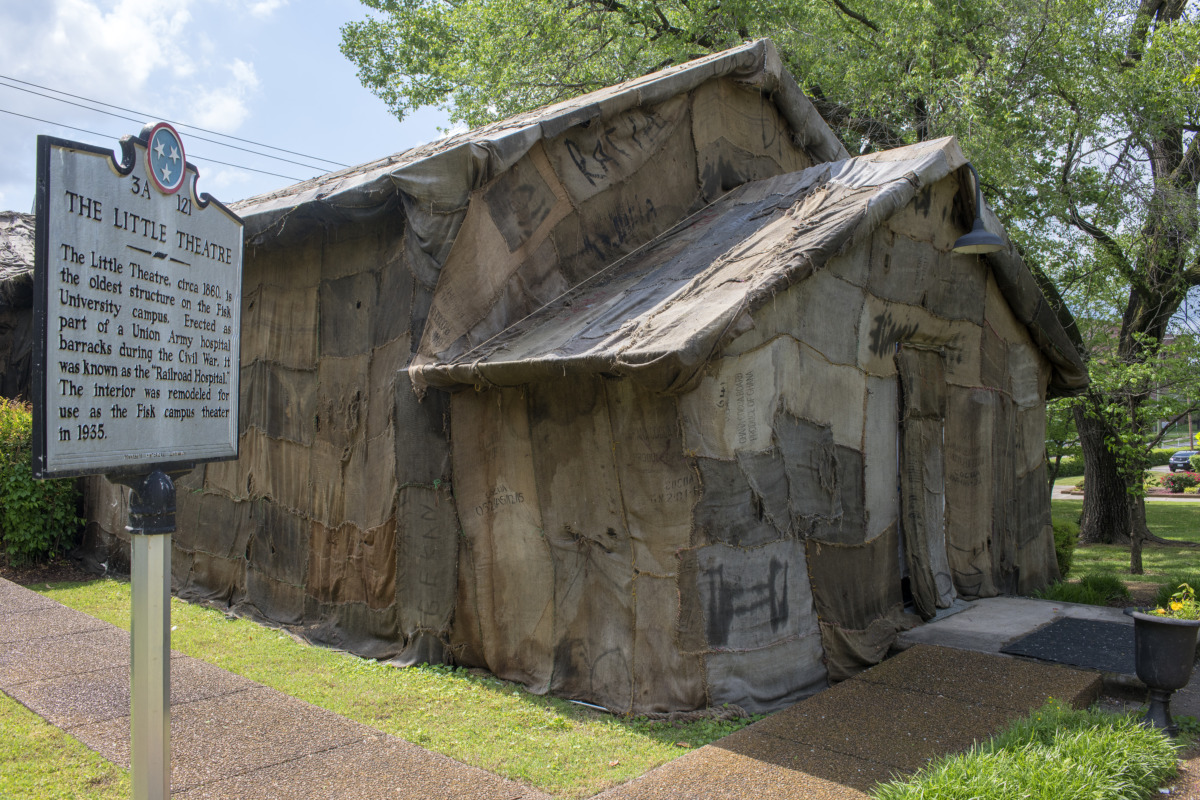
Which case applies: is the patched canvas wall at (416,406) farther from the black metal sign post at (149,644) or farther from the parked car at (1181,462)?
the parked car at (1181,462)

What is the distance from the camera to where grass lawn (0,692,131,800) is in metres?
4.31

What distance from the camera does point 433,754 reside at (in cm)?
488

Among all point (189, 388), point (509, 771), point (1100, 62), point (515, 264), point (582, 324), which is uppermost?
point (1100, 62)

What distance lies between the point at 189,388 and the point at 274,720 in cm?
271

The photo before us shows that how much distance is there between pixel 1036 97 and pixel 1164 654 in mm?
10676

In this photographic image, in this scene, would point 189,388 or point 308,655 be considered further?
point 308,655

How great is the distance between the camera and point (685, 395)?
5.68m

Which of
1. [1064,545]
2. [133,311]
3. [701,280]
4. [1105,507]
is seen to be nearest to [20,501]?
[701,280]

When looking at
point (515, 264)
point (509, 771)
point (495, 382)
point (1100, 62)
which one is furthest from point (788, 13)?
point (509, 771)

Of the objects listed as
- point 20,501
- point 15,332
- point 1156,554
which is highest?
point 15,332

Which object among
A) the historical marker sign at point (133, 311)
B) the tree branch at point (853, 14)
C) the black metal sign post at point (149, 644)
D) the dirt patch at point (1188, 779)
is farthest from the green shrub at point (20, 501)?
the tree branch at point (853, 14)

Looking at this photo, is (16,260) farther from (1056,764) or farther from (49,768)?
(1056,764)

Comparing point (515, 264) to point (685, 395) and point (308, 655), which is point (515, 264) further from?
point (308, 655)

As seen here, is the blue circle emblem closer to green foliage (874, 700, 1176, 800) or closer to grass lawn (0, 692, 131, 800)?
grass lawn (0, 692, 131, 800)
